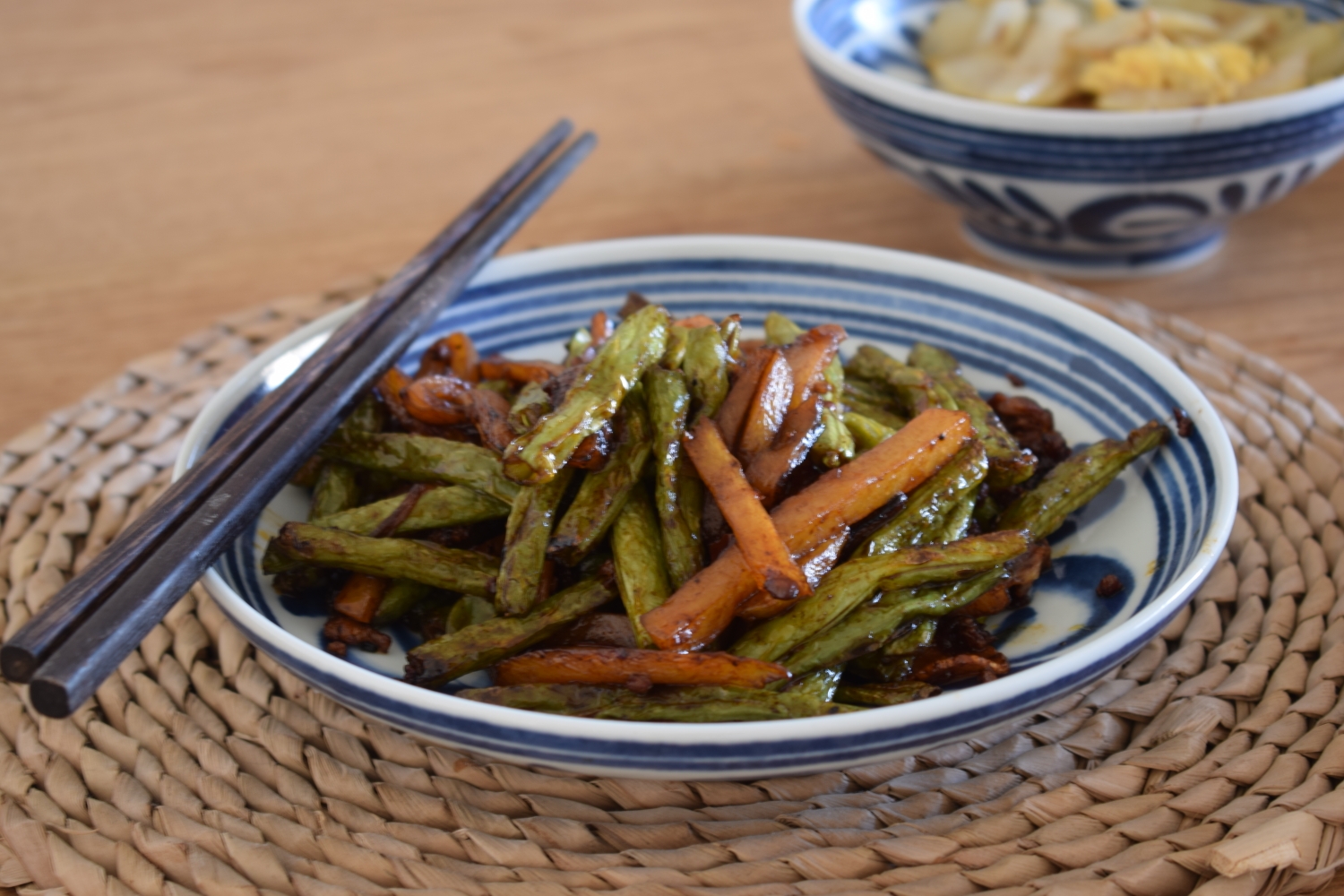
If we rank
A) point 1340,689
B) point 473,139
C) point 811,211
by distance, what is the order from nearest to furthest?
point 1340,689
point 811,211
point 473,139

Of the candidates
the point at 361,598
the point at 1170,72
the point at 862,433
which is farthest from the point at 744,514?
the point at 1170,72

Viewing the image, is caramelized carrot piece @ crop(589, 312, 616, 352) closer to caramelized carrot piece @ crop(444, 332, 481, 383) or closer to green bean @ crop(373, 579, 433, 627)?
caramelized carrot piece @ crop(444, 332, 481, 383)

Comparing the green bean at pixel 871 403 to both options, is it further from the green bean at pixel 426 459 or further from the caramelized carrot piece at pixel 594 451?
the green bean at pixel 426 459

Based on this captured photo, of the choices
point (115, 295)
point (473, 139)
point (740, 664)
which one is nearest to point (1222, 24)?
point (473, 139)

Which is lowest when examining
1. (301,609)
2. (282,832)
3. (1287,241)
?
(1287,241)

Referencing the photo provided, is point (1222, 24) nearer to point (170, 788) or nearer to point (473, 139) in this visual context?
point (473, 139)

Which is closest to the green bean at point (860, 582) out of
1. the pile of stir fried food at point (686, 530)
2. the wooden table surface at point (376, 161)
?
the pile of stir fried food at point (686, 530)

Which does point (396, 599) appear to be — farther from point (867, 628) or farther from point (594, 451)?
point (867, 628)
